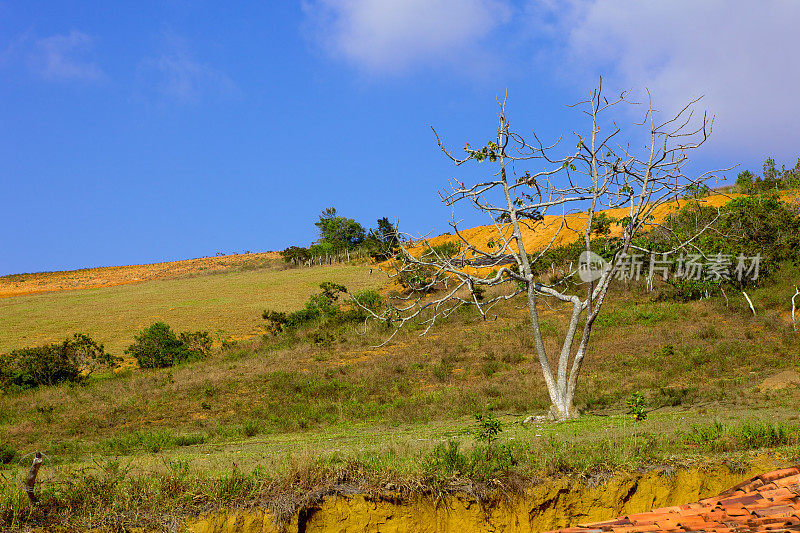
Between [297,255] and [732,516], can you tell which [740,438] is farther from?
[297,255]

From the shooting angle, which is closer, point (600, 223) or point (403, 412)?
point (600, 223)

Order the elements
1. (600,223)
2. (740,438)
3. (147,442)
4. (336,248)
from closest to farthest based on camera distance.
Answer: (740,438) < (147,442) < (600,223) < (336,248)

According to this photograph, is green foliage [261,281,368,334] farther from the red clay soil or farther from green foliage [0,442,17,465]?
the red clay soil

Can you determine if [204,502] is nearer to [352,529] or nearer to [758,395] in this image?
[352,529]

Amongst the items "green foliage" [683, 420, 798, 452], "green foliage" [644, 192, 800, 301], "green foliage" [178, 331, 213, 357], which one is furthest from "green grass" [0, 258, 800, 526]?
"green foliage" [644, 192, 800, 301]

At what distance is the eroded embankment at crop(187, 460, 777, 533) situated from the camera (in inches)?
238

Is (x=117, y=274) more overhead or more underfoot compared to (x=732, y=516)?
more overhead

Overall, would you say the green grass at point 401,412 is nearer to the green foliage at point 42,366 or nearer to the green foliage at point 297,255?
the green foliage at point 42,366

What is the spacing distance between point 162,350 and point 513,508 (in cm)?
2348

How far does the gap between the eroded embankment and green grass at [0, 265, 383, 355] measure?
2924 cm

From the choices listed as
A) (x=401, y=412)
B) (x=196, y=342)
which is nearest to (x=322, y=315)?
(x=196, y=342)

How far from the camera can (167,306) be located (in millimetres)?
46656

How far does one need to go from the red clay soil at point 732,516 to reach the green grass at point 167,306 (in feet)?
103

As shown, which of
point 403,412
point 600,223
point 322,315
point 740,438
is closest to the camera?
point 740,438
